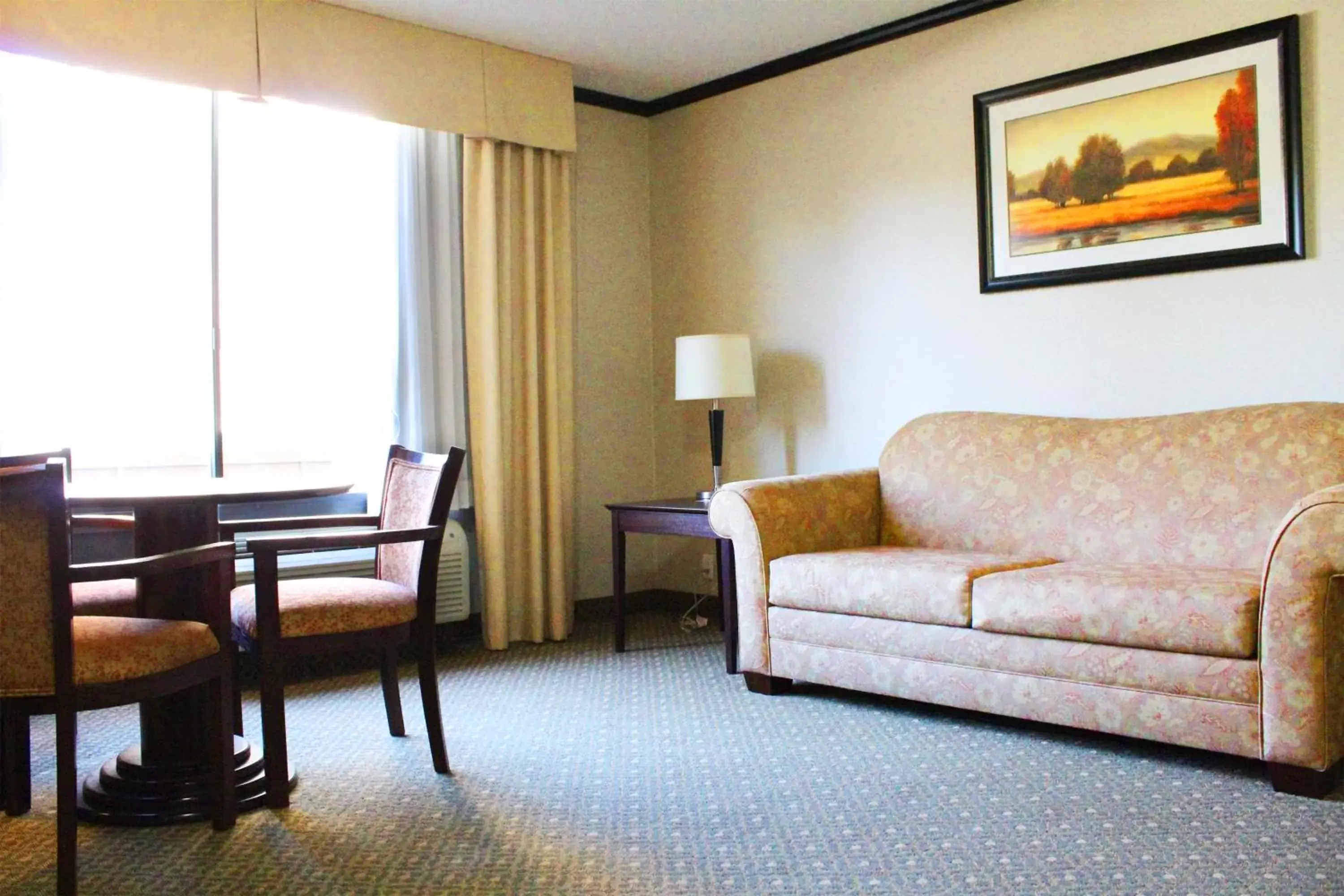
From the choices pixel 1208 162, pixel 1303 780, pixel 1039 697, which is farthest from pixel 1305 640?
pixel 1208 162

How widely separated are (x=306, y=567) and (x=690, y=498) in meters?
1.60

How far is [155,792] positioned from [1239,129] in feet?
11.8

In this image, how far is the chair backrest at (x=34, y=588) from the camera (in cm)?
212

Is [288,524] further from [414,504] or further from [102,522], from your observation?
[102,522]

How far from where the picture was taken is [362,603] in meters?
2.74

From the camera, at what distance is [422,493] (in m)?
3.07

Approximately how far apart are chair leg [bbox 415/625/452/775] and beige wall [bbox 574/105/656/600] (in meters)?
2.30

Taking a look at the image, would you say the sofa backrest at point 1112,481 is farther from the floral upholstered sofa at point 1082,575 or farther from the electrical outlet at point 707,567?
the electrical outlet at point 707,567

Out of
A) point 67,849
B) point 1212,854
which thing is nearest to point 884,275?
point 1212,854

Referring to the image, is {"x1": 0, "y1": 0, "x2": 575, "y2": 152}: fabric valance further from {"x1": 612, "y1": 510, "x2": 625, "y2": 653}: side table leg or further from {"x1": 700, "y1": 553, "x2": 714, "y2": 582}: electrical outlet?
{"x1": 700, "y1": 553, "x2": 714, "y2": 582}: electrical outlet

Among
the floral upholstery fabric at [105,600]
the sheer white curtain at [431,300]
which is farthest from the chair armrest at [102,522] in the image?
the sheer white curtain at [431,300]

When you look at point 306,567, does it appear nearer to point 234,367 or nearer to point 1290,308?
point 234,367

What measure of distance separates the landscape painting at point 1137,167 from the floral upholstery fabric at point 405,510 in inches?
91.0

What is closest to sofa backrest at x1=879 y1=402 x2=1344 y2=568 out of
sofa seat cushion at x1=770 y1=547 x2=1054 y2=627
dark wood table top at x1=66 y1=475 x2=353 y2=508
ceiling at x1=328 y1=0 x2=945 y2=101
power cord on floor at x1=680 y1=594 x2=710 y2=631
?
sofa seat cushion at x1=770 y1=547 x2=1054 y2=627
